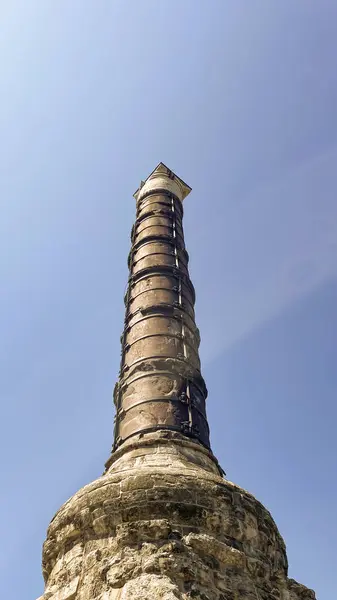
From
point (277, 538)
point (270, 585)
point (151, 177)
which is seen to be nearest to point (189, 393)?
point (277, 538)

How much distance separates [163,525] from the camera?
12.7ft

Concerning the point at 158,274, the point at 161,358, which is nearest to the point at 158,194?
the point at 158,274

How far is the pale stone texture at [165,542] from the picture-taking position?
3594 mm

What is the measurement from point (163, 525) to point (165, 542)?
11 cm

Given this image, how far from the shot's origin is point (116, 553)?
3.79 metres

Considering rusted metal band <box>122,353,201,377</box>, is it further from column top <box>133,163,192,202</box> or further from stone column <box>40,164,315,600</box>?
column top <box>133,163,192,202</box>

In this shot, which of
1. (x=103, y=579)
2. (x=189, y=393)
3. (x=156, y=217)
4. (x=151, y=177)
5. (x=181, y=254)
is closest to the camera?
(x=103, y=579)

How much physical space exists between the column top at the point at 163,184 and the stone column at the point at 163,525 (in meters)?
5.32

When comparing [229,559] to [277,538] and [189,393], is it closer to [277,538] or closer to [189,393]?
[277,538]

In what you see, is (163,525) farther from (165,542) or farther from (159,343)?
(159,343)

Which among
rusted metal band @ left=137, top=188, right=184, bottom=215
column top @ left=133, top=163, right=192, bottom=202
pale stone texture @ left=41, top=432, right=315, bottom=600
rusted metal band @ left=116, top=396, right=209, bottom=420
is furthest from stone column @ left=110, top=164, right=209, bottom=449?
column top @ left=133, top=163, right=192, bottom=202

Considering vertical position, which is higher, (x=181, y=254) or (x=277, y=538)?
(x=181, y=254)

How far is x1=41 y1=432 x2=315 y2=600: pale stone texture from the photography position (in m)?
3.59

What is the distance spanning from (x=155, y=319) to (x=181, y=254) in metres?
1.83
